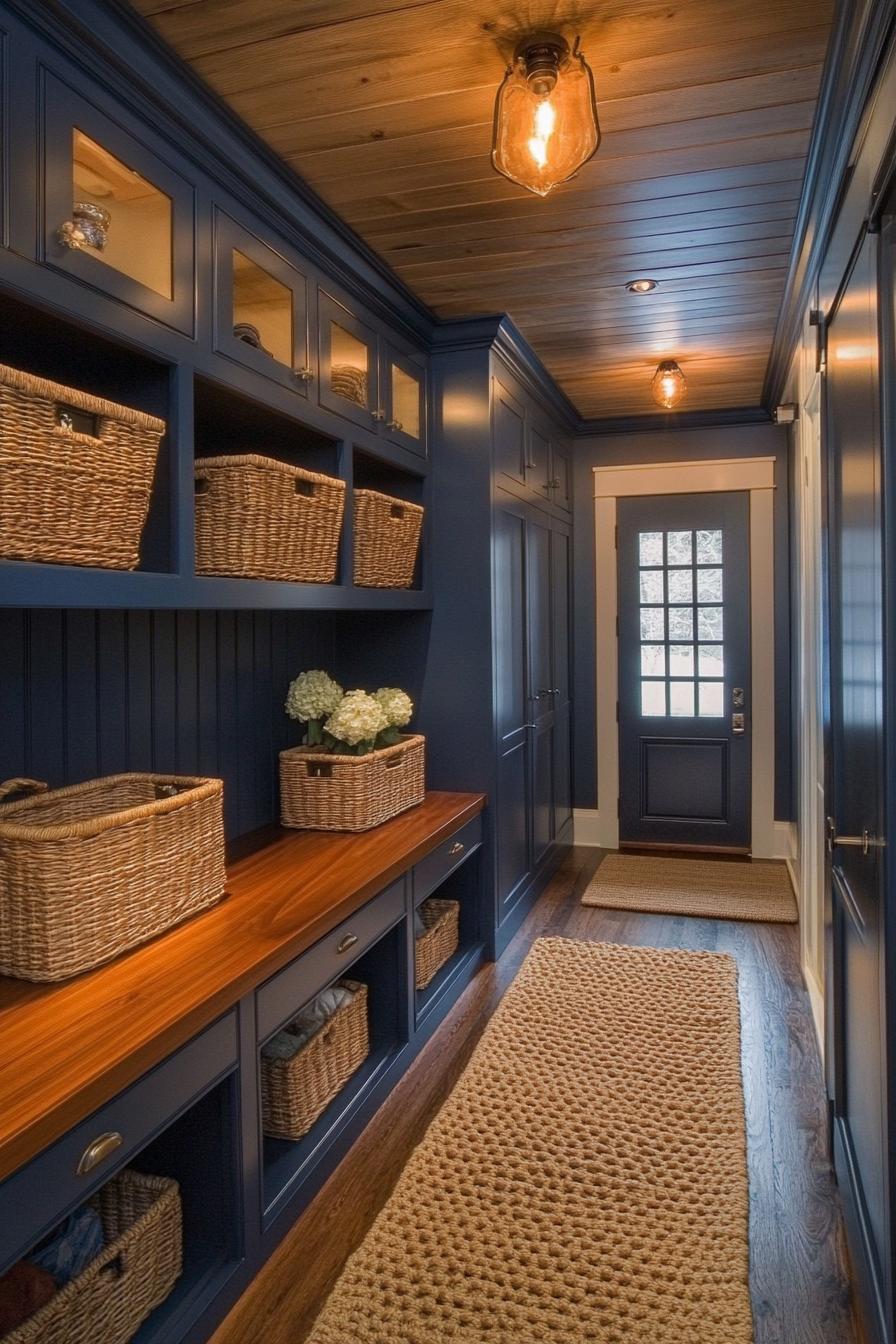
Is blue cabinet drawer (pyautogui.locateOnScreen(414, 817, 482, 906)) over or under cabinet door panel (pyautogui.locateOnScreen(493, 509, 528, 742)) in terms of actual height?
under

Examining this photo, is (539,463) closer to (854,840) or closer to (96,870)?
(854,840)

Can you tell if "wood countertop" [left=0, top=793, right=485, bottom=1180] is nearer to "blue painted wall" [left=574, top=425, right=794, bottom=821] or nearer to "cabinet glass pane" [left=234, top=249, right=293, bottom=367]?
"cabinet glass pane" [left=234, top=249, right=293, bottom=367]

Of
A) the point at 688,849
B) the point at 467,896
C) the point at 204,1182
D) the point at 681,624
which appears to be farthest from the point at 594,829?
the point at 204,1182

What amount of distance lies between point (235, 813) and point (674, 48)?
2.24 metres

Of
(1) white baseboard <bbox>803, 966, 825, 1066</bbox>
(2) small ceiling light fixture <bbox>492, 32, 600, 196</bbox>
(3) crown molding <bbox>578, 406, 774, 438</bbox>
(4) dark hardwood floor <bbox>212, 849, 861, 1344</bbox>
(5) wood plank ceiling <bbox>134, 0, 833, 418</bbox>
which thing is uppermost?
(3) crown molding <bbox>578, 406, 774, 438</bbox>

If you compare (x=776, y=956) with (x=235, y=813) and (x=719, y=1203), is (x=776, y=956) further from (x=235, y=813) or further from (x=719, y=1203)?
(x=235, y=813)

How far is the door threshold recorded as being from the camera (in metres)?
5.07

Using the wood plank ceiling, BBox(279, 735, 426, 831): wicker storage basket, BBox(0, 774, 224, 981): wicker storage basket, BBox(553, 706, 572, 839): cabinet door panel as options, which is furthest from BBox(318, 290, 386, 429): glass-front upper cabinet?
BBox(553, 706, 572, 839): cabinet door panel

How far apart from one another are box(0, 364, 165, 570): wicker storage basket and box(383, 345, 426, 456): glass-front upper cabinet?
1.44 m

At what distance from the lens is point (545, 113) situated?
5.93ft

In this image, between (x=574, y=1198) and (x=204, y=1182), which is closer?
(x=204, y=1182)

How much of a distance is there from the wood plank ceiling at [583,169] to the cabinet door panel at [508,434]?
1.09 ft

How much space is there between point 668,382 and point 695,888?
2435mm

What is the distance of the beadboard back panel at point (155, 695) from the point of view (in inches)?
77.0
